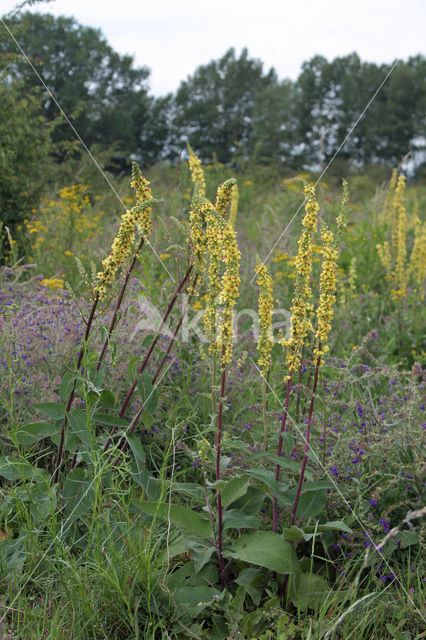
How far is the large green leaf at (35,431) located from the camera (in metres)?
2.22

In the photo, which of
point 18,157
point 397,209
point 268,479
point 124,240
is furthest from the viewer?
point 18,157


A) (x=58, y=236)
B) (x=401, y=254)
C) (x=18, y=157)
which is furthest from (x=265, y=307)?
(x=18, y=157)

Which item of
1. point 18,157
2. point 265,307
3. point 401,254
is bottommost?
point 265,307

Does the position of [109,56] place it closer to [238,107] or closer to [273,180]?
[238,107]

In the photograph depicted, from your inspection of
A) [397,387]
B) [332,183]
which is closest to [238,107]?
[332,183]

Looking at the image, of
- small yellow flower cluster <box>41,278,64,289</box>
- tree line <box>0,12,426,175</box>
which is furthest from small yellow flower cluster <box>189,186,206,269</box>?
tree line <box>0,12,426,175</box>

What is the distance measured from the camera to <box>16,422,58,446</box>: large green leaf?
7.29 ft

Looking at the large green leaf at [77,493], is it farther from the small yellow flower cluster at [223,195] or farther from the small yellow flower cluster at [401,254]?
the small yellow flower cluster at [401,254]

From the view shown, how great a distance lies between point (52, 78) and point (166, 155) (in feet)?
35.7

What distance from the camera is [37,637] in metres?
1.72

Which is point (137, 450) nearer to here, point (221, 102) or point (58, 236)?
point (58, 236)

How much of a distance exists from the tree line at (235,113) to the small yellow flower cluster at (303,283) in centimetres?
2741

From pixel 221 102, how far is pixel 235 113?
156 cm

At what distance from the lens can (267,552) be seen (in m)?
1.87
